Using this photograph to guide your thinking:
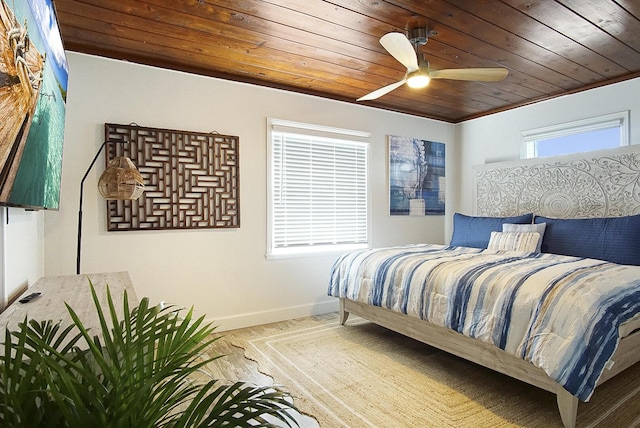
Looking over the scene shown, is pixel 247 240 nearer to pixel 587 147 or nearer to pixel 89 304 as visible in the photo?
pixel 89 304

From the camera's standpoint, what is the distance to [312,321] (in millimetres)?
3746

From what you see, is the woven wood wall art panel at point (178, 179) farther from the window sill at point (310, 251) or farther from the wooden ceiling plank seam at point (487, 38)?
the wooden ceiling plank seam at point (487, 38)

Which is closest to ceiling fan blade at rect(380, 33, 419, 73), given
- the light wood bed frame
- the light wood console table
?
the light wood bed frame

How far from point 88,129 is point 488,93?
12.7 ft

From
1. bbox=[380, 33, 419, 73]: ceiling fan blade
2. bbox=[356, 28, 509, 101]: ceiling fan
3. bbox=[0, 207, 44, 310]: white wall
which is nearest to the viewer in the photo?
bbox=[0, 207, 44, 310]: white wall

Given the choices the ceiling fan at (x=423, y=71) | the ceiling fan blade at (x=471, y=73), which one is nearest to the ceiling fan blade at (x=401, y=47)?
the ceiling fan at (x=423, y=71)

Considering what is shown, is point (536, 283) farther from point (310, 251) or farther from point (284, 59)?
point (284, 59)

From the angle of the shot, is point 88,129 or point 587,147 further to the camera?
point 587,147

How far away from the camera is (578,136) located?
3.92 metres

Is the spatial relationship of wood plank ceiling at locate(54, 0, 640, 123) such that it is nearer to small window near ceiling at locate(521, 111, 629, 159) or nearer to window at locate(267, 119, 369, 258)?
small window near ceiling at locate(521, 111, 629, 159)

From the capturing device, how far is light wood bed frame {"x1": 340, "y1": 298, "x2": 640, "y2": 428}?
1.88 meters

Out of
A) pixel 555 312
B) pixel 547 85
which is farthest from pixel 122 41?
pixel 547 85

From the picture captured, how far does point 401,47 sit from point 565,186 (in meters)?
2.71

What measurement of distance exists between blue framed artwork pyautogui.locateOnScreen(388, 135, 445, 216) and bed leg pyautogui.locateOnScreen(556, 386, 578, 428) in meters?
2.89
